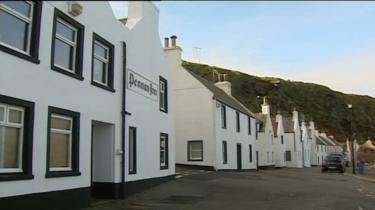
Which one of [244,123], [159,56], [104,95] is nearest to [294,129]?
[244,123]

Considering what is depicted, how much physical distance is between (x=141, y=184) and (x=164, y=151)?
3834 mm

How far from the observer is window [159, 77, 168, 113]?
75.0 feet

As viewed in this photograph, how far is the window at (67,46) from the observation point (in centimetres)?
1361

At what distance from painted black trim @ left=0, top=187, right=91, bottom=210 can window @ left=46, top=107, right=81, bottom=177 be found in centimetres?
Result: 55

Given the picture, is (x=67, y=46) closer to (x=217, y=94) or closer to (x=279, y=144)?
(x=217, y=94)

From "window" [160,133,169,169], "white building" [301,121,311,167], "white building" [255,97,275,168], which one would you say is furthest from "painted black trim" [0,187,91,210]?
"white building" [301,121,311,167]

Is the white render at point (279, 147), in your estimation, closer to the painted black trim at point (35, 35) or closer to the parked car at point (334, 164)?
the parked car at point (334, 164)

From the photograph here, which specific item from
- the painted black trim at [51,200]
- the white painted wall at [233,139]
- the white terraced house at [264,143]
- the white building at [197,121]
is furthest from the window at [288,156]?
the painted black trim at [51,200]

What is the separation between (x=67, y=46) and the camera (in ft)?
47.7

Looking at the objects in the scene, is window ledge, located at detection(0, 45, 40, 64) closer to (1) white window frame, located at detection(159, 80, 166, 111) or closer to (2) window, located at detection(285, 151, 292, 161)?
(1) white window frame, located at detection(159, 80, 166, 111)

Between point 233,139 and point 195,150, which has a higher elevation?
point 233,139

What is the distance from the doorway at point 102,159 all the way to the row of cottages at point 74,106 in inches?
1.4

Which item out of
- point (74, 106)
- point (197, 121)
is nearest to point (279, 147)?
point (197, 121)

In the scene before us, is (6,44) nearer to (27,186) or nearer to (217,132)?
(27,186)
